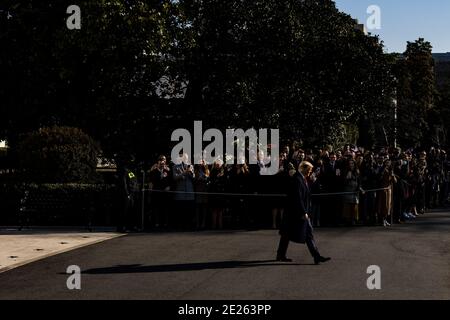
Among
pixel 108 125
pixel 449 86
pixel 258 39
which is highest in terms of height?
pixel 449 86

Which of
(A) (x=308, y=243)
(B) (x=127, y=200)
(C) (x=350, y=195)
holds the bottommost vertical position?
(A) (x=308, y=243)

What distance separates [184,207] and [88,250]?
14.3 ft

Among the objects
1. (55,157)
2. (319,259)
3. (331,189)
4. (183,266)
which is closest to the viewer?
(183,266)

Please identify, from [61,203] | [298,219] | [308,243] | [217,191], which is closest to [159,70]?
[217,191]

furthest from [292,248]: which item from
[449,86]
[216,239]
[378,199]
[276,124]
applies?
[449,86]

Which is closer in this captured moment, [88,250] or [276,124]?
[88,250]

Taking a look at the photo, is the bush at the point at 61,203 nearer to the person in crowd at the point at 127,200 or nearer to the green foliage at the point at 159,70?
the person in crowd at the point at 127,200

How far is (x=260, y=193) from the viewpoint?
1750 cm

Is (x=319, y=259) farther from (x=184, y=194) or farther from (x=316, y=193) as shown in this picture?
(x=184, y=194)

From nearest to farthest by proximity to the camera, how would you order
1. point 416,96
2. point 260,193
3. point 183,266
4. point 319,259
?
point 183,266 → point 319,259 → point 260,193 → point 416,96

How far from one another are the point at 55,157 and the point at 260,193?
558 centimetres

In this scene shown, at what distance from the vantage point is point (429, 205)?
23.9 m
